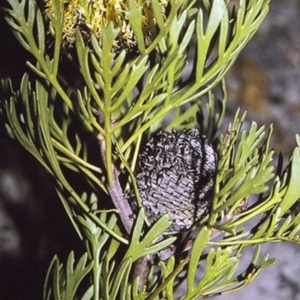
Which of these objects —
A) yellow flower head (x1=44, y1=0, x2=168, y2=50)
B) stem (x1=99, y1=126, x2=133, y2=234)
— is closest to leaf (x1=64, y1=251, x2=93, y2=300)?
stem (x1=99, y1=126, x2=133, y2=234)

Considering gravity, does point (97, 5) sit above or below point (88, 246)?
above

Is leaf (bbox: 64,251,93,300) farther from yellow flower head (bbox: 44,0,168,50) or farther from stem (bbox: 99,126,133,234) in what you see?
yellow flower head (bbox: 44,0,168,50)

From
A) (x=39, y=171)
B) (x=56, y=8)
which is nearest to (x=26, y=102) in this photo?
(x=56, y=8)

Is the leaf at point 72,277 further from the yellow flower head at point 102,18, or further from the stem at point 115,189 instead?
the yellow flower head at point 102,18

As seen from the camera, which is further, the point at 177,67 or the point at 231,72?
the point at 231,72

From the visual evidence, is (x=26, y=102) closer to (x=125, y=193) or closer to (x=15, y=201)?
(x=125, y=193)

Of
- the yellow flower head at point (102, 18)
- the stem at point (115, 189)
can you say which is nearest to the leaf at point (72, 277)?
the stem at point (115, 189)
